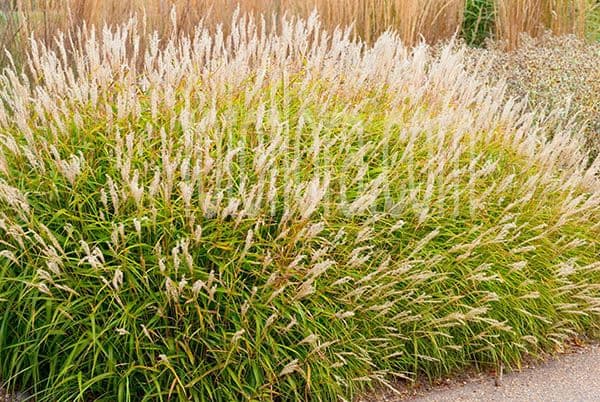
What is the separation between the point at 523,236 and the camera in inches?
160

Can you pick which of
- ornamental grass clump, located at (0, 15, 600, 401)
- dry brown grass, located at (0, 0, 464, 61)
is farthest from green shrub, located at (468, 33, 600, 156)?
ornamental grass clump, located at (0, 15, 600, 401)

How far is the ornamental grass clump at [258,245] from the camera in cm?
317

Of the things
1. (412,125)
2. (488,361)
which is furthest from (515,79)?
(488,361)

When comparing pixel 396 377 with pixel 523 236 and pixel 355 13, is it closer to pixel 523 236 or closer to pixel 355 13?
pixel 523 236

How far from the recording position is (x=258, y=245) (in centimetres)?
336

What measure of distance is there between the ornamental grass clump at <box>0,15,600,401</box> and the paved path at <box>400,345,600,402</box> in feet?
0.35

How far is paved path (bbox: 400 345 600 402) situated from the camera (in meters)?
3.59

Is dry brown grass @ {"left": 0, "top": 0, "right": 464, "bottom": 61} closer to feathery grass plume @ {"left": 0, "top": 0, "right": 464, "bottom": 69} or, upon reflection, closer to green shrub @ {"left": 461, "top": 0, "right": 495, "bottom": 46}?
feathery grass plume @ {"left": 0, "top": 0, "right": 464, "bottom": 69}

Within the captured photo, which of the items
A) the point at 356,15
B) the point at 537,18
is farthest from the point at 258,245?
the point at 537,18

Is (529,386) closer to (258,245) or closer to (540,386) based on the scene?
(540,386)

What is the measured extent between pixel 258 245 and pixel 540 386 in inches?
54.2

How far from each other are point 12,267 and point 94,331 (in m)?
0.51

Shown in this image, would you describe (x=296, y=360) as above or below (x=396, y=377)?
above

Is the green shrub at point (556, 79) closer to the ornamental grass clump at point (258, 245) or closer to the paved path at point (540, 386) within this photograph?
the ornamental grass clump at point (258, 245)
